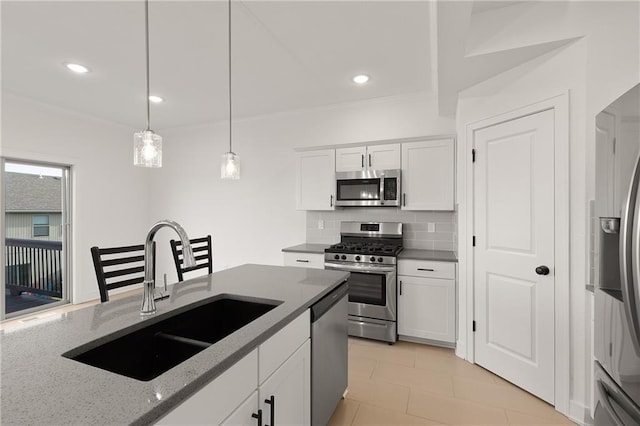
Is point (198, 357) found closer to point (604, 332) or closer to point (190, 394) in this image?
point (190, 394)

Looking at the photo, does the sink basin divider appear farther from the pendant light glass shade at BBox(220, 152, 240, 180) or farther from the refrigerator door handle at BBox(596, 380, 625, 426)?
the refrigerator door handle at BBox(596, 380, 625, 426)

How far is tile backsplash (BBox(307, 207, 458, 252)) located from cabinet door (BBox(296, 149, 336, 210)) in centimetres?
33

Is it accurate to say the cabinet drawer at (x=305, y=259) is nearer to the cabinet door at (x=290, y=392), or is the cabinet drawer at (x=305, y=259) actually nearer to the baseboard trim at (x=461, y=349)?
the baseboard trim at (x=461, y=349)

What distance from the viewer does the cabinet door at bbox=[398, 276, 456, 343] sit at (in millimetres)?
2988

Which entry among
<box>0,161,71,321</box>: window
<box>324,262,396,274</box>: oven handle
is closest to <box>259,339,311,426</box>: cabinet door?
<box>324,262,396,274</box>: oven handle

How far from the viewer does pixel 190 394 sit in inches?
31.6

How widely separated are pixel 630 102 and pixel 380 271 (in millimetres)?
2318

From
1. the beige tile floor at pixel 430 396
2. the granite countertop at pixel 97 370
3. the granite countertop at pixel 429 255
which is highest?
the granite countertop at pixel 97 370

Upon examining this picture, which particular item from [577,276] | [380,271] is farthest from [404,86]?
[577,276]

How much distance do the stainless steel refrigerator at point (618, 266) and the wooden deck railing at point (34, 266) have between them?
5480mm

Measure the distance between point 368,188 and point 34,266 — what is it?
451 centimetres

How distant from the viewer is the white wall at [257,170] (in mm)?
3758

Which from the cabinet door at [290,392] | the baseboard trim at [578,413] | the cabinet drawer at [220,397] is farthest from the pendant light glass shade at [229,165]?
the baseboard trim at [578,413]

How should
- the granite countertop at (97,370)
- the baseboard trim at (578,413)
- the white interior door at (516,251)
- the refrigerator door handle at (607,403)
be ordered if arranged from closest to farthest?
the granite countertop at (97,370) → the refrigerator door handle at (607,403) → the baseboard trim at (578,413) → the white interior door at (516,251)
